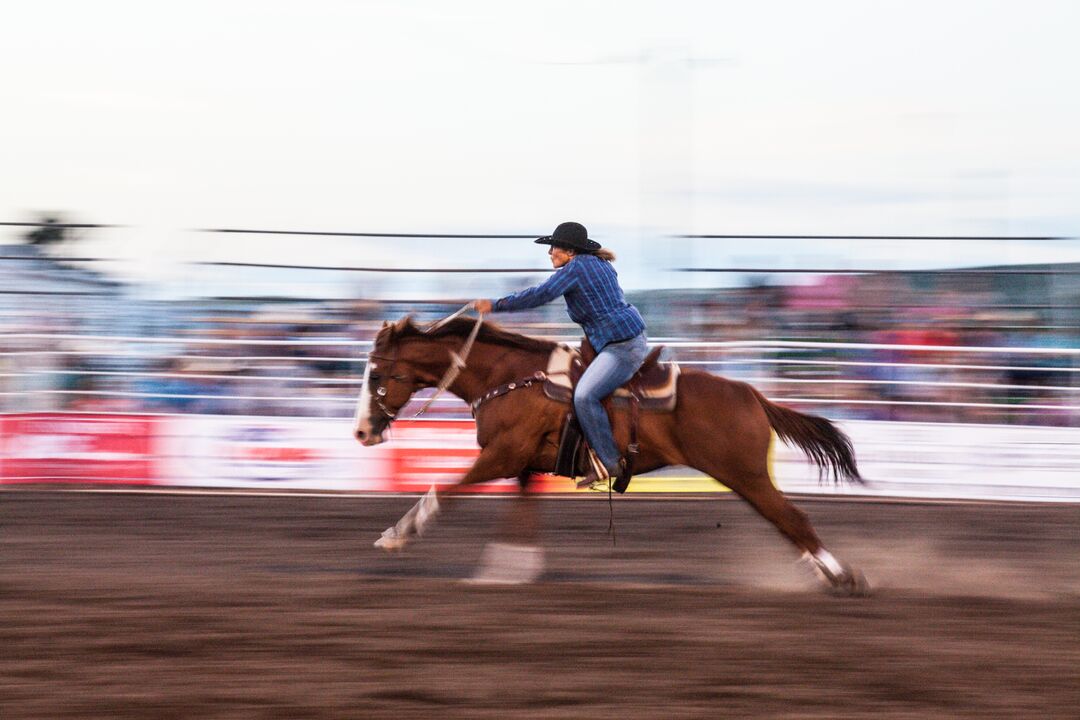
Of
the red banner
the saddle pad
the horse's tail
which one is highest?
the saddle pad

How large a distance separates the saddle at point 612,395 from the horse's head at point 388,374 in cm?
75

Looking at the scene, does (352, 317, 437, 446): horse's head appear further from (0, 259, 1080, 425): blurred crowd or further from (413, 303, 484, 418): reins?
(0, 259, 1080, 425): blurred crowd

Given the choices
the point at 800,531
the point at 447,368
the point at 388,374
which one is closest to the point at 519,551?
the point at 447,368

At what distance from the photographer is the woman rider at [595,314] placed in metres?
6.54

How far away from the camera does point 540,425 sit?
670 cm

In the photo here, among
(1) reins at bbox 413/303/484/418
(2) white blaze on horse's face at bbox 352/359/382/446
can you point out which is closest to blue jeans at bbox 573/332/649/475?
(1) reins at bbox 413/303/484/418

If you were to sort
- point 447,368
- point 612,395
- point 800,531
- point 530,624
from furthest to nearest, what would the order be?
point 447,368 → point 612,395 → point 800,531 → point 530,624

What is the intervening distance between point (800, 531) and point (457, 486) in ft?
5.93

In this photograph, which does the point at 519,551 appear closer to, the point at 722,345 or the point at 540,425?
the point at 540,425

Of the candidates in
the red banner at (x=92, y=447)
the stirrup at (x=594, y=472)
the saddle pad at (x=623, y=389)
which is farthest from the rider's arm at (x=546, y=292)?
the red banner at (x=92, y=447)

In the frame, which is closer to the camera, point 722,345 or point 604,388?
point 604,388

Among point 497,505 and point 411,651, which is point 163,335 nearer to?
point 497,505

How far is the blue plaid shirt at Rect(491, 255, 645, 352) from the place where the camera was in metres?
6.51

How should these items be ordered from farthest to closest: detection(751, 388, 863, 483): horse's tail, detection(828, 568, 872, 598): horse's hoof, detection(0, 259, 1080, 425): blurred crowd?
detection(0, 259, 1080, 425): blurred crowd, detection(751, 388, 863, 483): horse's tail, detection(828, 568, 872, 598): horse's hoof
